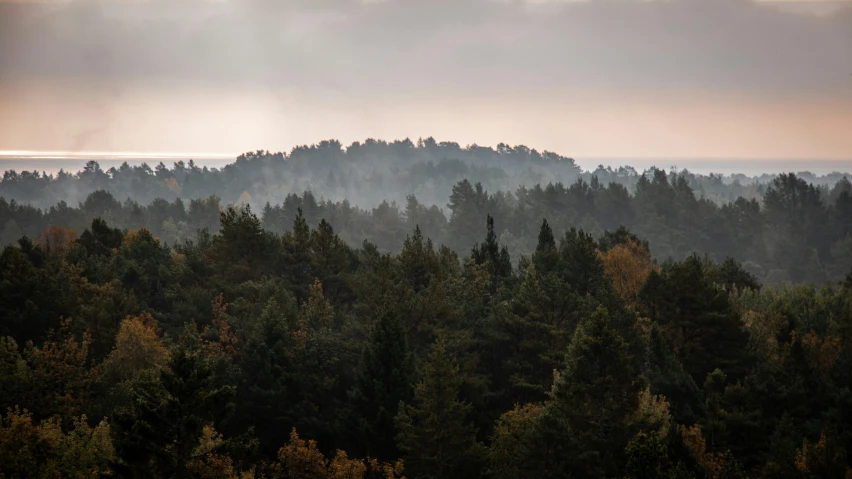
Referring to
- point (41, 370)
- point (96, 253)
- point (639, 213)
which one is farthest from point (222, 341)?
point (639, 213)

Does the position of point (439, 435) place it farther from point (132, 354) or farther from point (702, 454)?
point (132, 354)

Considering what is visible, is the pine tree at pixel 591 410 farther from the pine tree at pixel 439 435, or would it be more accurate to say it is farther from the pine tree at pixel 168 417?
the pine tree at pixel 168 417

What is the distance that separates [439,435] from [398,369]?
15.2 ft

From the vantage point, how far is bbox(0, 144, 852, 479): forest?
24984 mm

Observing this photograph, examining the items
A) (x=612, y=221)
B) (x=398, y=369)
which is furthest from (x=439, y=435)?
(x=612, y=221)

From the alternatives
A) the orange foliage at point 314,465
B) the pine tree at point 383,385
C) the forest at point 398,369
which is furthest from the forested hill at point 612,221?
the orange foliage at point 314,465

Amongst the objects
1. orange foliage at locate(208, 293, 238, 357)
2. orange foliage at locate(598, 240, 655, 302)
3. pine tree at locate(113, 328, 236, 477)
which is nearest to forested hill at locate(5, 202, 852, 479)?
pine tree at locate(113, 328, 236, 477)

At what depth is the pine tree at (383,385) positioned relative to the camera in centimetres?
3228

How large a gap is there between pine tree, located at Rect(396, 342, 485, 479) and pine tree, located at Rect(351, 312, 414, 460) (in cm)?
239

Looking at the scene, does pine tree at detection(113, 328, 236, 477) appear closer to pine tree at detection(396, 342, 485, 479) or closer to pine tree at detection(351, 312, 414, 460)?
pine tree at detection(396, 342, 485, 479)

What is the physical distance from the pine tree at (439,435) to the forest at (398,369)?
0.08 m

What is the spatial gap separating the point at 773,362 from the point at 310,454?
2725 cm

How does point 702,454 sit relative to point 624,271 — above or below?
below

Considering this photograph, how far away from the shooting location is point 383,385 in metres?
32.9
